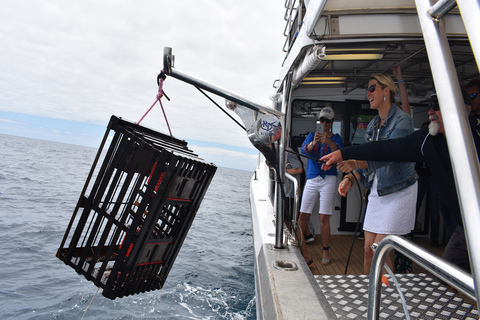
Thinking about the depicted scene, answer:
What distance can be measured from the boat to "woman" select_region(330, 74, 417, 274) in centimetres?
40

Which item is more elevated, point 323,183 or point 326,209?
point 323,183

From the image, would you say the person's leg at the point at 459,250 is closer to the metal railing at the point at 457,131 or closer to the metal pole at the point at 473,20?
the metal railing at the point at 457,131

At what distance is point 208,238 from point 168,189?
7.22 meters

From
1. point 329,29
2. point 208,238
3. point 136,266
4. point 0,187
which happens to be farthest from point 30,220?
point 329,29

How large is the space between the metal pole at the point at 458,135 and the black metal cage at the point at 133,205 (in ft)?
5.18

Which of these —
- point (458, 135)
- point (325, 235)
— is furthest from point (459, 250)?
point (325, 235)

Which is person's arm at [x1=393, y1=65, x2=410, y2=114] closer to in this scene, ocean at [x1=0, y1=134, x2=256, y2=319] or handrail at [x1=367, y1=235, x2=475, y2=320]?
handrail at [x1=367, y1=235, x2=475, y2=320]

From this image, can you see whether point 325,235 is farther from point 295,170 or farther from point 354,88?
point 354,88

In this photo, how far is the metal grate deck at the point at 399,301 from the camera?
1.94 meters

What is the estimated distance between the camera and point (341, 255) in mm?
4203

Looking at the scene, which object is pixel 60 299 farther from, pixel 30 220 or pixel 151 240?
pixel 30 220

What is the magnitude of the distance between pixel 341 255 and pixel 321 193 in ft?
3.02

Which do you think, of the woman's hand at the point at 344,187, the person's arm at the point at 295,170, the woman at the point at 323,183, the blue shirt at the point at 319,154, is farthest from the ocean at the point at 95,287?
the woman's hand at the point at 344,187

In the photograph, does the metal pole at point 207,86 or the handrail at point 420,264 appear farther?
the metal pole at point 207,86
